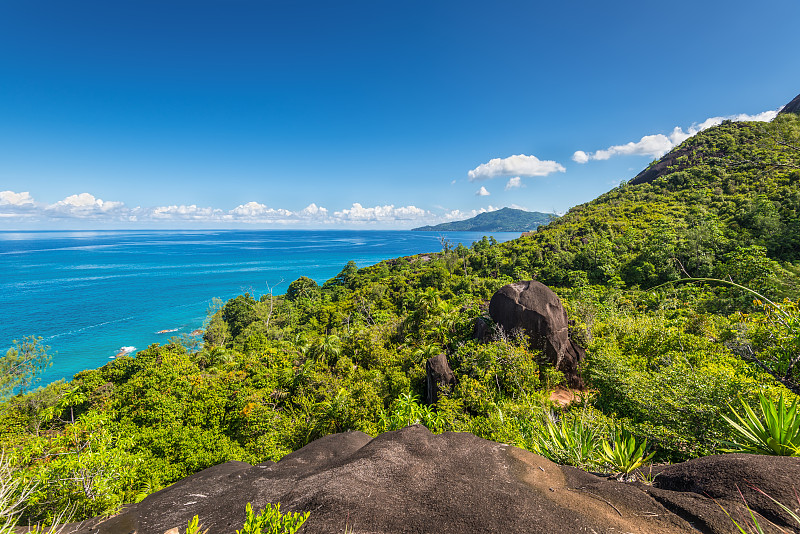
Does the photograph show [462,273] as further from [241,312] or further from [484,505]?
[484,505]

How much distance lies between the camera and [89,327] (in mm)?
57562

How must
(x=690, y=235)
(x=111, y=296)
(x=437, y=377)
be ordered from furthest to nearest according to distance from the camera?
(x=111, y=296) < (x=690, y=235) < (x=437, y=377)

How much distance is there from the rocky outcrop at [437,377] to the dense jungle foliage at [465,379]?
63cm

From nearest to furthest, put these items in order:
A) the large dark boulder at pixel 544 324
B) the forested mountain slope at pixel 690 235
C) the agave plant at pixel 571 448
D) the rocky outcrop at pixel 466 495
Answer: the rocky outcrop at pixel 466 495
the agave plant at pixel 571 448
the large dark boulder at pixel 544 324
the forested mountain slope at pixel 690 235

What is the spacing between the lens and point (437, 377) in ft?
64.4

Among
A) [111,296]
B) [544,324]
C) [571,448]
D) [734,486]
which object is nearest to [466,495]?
[571,448]

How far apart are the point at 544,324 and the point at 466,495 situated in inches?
691

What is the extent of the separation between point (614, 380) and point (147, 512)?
1675 centimetres

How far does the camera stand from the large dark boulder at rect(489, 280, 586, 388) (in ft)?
67.3

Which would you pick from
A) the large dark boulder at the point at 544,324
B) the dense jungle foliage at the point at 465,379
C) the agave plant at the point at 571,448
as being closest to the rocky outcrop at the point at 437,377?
the dense jungle foliage at the point at 465,379

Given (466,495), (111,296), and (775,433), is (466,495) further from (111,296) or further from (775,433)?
(111,296)

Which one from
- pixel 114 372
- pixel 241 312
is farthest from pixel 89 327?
pixel 114 372

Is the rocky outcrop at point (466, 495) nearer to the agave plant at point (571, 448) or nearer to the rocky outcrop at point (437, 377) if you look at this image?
the agave plant at point (571, 448)

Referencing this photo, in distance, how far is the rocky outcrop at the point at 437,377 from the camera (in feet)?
63.9
